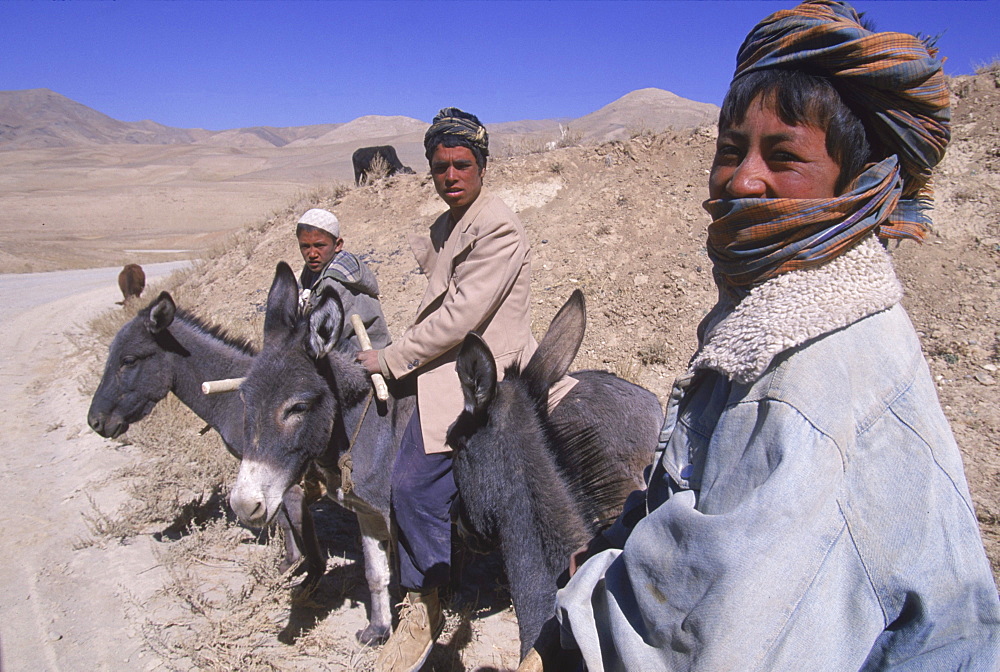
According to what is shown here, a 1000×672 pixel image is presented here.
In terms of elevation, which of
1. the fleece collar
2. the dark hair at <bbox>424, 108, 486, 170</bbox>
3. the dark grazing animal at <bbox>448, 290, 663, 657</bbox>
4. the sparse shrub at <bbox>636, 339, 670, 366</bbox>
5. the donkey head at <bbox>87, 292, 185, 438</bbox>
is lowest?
the sparse shrub at <bbox>636, 339, 670, 366</bbox>

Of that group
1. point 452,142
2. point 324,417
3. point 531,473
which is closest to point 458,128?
point 452,142

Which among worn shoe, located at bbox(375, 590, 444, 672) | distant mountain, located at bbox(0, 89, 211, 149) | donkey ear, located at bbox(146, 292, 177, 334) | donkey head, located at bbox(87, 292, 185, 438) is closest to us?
worn shoe, located at bbox(375, 590, 444, 672)

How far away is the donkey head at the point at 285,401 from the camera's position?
303cm

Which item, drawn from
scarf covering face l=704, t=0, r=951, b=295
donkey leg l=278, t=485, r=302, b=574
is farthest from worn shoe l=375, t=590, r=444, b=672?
scarf covering face l=704, t=0, r=951, b=295

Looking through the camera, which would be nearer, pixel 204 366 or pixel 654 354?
pixel 204 366

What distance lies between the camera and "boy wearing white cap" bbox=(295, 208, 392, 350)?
403cm

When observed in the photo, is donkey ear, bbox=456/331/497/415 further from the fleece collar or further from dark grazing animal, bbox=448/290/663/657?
the fleece collar

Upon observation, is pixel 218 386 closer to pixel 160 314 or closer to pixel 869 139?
pixel 160 314

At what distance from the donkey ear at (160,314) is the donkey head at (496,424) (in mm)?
3730

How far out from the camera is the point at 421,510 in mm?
2990

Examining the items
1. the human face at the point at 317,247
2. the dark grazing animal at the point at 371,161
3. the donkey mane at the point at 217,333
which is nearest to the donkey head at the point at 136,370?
the donkey mane at the point at 217,333

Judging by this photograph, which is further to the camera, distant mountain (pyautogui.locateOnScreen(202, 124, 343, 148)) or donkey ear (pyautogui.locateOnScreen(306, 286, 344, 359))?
distant mountain (pyautogui.locateOnScreen(202, 124, 343, 148))

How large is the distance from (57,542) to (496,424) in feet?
16.7

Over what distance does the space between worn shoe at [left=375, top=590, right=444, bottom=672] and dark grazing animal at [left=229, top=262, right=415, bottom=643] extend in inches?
20.7
